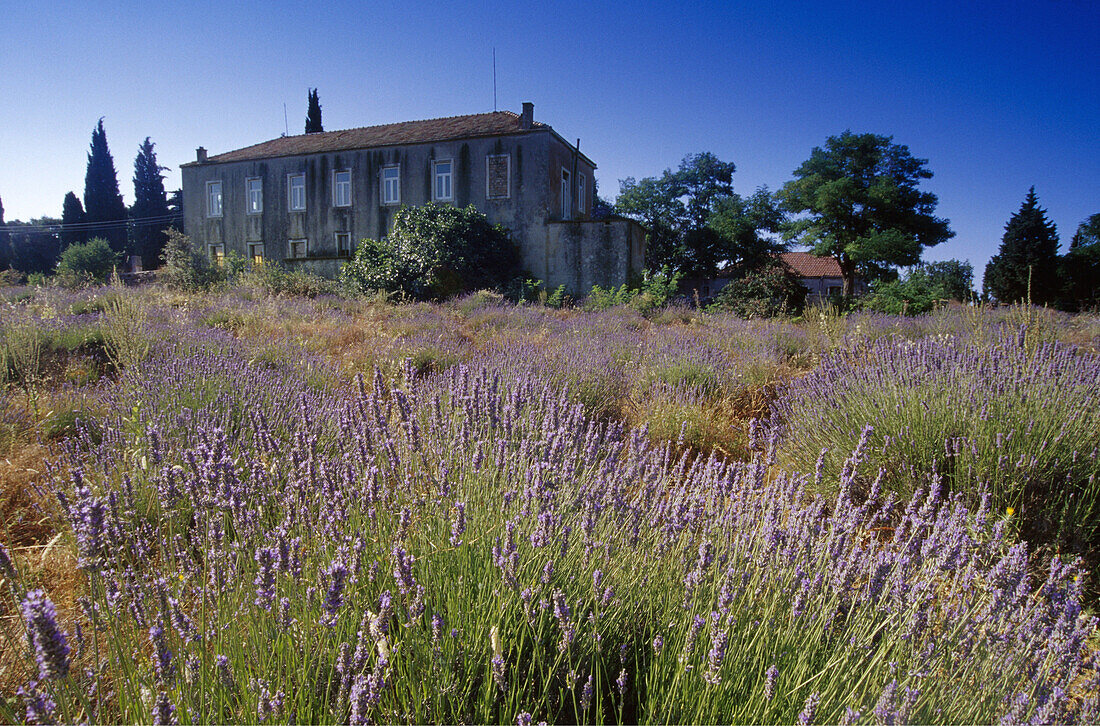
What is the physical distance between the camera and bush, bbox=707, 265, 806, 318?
14.9 m

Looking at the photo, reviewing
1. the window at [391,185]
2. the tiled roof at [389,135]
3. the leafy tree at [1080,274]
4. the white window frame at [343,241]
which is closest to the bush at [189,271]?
the white window frame at [343,241]

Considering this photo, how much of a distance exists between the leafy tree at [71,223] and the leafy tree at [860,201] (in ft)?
140

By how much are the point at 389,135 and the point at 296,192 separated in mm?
4381

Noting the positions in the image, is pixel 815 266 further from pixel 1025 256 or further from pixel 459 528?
pixel 459 528

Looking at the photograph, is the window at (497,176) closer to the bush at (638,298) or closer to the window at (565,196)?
the window at (565,196)

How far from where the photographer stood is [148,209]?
114 ft

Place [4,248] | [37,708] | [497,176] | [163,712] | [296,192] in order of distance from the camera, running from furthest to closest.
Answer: [4,248]
[296,192]
[497,176]
[163,712]
[37,708]

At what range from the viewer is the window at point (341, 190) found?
20078mm

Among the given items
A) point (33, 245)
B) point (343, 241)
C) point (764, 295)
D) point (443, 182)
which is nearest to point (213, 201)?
point (343, 241)

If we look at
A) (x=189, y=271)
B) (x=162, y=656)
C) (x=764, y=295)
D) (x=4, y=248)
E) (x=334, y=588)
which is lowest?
(x=162, y=656)

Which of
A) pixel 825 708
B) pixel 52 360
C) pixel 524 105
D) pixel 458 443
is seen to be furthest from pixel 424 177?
pixel 825 708

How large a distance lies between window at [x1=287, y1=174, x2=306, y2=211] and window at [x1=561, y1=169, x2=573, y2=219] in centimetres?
1018

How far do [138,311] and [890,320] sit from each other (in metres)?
10.8

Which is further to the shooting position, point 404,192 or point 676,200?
point 676,200
